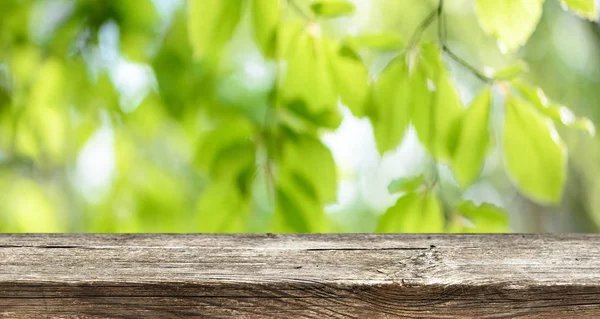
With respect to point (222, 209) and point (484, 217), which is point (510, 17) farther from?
point (222, 209)

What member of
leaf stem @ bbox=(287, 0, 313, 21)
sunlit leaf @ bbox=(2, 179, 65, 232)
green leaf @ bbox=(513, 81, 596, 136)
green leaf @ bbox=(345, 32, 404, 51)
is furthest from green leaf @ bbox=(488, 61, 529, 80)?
sunlit leaf @ bbox=(2, 179, 65, 232)

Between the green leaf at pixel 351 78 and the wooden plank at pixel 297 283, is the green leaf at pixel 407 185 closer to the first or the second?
the green leaf at pixel 351 78

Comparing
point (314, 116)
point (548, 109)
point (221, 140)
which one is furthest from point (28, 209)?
point (548, 109)

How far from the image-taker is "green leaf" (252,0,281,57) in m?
0.68

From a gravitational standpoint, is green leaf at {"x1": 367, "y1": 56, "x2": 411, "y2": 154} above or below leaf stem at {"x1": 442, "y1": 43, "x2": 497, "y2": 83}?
below

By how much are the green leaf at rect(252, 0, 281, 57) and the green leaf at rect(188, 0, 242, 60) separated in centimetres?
4

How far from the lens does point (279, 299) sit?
370 millimetres

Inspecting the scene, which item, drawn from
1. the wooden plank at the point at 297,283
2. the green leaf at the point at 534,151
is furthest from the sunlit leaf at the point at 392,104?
the wooden plank at the point at 297,283

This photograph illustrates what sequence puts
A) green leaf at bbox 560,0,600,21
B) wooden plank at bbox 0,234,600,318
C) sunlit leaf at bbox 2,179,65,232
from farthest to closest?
sunlit leaf at bbox 2,179,65,232, green leaf at bbox 560,0,600,21, wooden plank at bbox 0,234,600,318

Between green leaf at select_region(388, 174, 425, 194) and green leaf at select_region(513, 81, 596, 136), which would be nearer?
green leaf at select_region(513, 81, 596, 136)

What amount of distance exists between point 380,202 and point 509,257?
127 inches

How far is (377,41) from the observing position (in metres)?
0.70

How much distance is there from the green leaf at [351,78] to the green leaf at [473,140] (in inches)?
4.6

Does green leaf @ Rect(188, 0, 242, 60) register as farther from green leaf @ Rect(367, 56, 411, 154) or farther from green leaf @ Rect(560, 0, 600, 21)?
green leaf @ Rect(560, 0, 600, 21)
